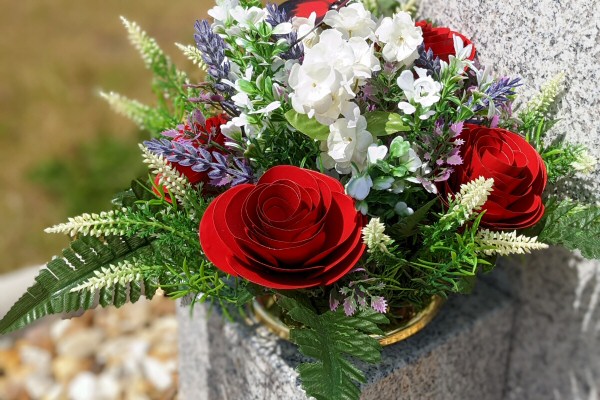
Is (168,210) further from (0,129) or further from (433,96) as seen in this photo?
(0,129)

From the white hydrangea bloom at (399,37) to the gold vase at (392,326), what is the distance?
1.90ft

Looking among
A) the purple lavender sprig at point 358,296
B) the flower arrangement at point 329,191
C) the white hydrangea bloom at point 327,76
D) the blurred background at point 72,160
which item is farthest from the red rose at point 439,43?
the blurred background at point 72,160

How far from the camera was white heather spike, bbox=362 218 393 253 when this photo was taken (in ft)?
3.41

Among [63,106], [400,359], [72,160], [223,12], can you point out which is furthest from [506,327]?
[63,106]

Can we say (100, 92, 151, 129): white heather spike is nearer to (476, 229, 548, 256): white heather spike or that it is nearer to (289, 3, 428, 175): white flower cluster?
(289, 3, 428, 175): white flower cluster

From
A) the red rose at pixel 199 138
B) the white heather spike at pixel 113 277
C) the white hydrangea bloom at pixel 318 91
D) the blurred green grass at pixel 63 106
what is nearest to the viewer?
the white hydrangea bloom at pixel 318 91

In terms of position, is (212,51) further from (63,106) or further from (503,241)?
(63,106)

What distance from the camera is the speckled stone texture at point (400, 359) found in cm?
140

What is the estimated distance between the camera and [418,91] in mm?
1110

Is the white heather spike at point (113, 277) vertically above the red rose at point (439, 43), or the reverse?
the red rose at point (439, 43)

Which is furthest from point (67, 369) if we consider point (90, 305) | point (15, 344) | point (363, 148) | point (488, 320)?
point (363, 148)

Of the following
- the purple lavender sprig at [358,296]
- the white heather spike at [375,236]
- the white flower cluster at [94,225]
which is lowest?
the purple lavender sprig at [358,296]

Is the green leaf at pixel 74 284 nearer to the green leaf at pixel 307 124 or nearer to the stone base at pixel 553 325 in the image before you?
the green leaf at pixel 307 124

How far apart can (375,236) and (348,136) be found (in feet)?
0.57
